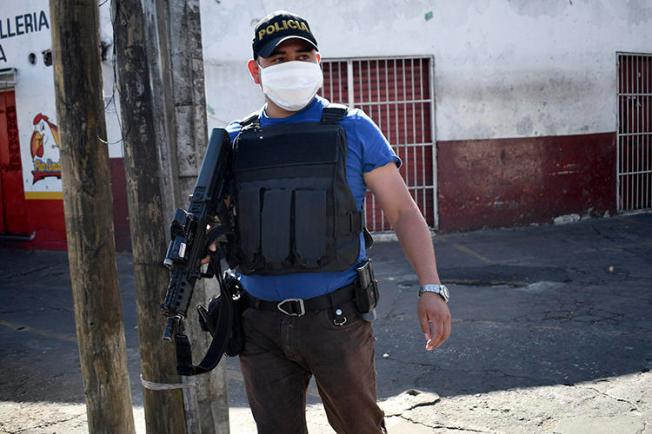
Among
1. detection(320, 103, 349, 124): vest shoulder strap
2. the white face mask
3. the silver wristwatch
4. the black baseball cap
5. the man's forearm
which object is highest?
the black baseball cap

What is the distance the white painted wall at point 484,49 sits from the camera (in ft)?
29.1

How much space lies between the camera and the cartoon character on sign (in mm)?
9516

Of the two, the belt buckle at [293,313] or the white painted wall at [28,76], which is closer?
the belt buckle at [293,313]

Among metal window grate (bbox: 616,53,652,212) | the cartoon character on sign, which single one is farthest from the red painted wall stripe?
the cartoon character on sign

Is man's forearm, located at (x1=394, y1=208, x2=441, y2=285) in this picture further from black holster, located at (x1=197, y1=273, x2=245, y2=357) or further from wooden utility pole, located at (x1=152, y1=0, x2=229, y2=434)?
wooden utility pole, located at (x1=152, y1=0, x2=229, y2=434)

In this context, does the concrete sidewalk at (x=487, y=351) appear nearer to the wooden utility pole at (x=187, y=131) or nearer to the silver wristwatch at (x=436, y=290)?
the wooden utility pole at (x=187, y=131)

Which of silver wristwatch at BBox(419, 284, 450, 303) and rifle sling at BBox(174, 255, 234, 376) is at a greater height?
silver wristwatch at BBox(419, 284, 450, 303)

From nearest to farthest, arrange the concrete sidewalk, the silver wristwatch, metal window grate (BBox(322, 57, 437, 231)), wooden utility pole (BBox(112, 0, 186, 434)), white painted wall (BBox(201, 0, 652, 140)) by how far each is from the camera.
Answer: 1. the silver wristwatch
2. wooden utility pole (BBox(112, 0, 186, 434))
3. the concrete sidewalk
4. white painted wall (BBox(201, 0, 652, 140))
5. metal window grate (BBox(322, 57, 437, 231))

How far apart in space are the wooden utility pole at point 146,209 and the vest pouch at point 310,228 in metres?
0.73

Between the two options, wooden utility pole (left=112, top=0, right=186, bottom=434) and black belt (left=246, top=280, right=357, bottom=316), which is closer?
black belt (left=246, top=280, right=357, bottom=316)

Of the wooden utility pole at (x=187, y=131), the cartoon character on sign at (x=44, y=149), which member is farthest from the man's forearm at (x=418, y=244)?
the cartoon character on sign at (x=44, y=149)

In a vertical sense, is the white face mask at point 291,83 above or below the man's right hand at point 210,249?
above

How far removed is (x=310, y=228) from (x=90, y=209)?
1089 millimetres

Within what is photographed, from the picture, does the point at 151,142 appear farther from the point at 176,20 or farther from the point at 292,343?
the point at 292,343
